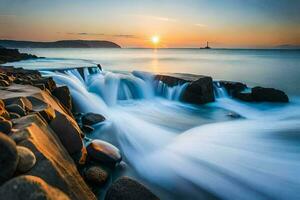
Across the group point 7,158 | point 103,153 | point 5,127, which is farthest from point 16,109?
point 7,158

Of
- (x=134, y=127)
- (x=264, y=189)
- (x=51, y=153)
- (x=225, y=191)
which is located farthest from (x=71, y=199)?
(x=134, y=127)

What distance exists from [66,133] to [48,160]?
5.62 ft

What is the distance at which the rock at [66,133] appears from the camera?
523 cm

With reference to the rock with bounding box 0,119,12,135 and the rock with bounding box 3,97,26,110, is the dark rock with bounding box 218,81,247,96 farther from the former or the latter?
the rock with bounding box 0,119,12,135

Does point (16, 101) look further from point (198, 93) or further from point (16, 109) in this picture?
point (198, 93)

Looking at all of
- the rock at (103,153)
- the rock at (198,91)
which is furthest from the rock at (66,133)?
the rock at (198,91)

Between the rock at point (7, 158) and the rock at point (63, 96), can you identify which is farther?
the rock at point (63, 96)

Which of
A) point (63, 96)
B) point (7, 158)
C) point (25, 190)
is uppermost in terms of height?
point (7, 158)

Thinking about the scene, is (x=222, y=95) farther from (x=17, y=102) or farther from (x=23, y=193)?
(x=23, y=193)

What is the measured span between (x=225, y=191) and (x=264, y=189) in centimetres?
85

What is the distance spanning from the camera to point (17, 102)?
5402mm

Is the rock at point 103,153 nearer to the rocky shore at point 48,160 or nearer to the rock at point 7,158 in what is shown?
the rocky shore at point 48,160

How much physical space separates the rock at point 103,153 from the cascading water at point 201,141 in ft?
2.06

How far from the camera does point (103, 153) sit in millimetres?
6051
